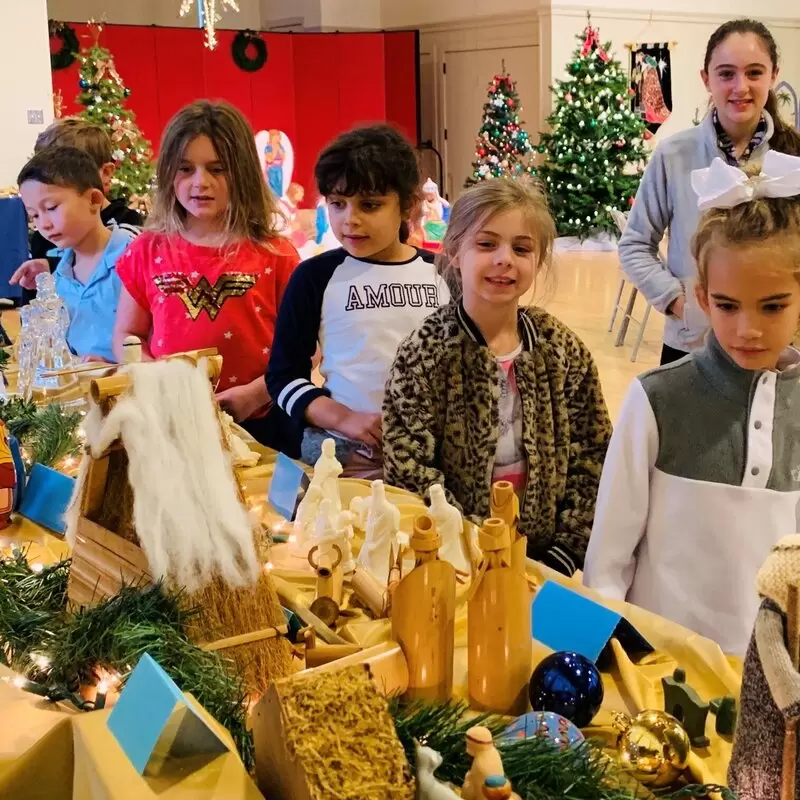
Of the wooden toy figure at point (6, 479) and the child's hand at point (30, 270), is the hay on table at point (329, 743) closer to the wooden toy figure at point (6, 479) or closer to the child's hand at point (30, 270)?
the wooden toy figure at point (6, 479)

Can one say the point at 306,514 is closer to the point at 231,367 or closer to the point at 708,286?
the point at 708,286

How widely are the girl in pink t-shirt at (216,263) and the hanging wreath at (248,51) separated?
951 centimetres

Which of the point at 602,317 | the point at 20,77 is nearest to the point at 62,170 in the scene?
the point at 602,317

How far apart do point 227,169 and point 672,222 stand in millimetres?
1280

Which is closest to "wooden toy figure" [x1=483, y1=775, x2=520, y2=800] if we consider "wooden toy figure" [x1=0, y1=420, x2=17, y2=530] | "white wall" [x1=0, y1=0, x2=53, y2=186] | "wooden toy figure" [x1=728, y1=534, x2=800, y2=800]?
"wooden toy figure" [x1=728, y1=534, x2=800, y2=800]

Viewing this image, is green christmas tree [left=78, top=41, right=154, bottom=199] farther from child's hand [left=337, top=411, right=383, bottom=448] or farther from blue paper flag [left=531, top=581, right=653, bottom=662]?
blue paper flag [left=531, top=581, right=653, bottom=662]

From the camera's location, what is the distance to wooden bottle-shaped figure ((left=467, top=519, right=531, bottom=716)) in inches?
40.1

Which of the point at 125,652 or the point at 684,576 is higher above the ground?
the point at 125,652

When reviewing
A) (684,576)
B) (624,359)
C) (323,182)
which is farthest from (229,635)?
(624,359)

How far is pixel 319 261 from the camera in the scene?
224cm

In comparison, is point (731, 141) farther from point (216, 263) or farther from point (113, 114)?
point (113, 114)

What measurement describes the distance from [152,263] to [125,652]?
1628mm

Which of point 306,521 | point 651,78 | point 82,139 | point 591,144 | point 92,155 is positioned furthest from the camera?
point 651,78

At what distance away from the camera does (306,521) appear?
Result: 5.22 feet
